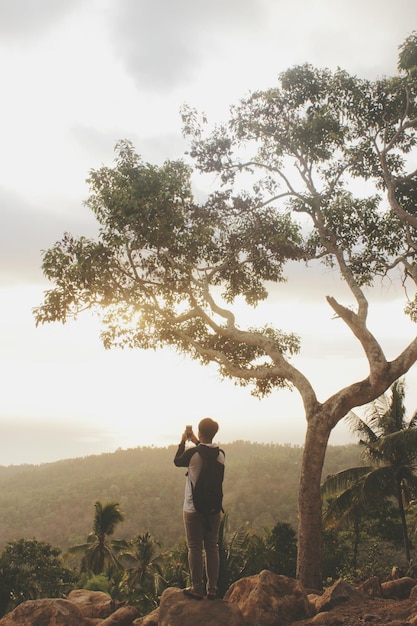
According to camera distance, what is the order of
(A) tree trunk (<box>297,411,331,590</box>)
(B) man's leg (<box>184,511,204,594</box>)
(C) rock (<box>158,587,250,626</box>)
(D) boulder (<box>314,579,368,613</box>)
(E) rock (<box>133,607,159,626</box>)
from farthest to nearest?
1. (A) tree trunk (<box>297,411,331,590</box>)
2. (D) boulder (<box>314,579,368,613</box>)
3. (E) rock (<box>133,607,159,626</box>)
4. (B) man's leg (<box>184,511,204,594</box>)
5. (C) rock (<box>158,587,250,626</box>)

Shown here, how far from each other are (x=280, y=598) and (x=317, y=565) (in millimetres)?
3129

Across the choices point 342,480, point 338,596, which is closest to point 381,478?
point 342,480

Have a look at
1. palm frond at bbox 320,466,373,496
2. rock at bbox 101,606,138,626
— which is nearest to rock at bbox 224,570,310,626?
rock at bbox 101,606,138,626

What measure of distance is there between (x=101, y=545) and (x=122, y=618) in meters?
35.3

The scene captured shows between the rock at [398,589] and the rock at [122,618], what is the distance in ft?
12.2

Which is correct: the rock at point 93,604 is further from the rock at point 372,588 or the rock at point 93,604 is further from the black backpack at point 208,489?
the rock at point 372,588

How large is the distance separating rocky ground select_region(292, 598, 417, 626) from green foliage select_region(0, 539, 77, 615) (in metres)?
24.7

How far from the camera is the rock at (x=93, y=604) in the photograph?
286 inches

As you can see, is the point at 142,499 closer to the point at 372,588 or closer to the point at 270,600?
the point at 372,588

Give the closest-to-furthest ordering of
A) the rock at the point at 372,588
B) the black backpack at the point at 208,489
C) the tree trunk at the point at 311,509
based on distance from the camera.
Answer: the black backpack at the point at 208,489
the rock at the point at 372,588
the tree trunk at the point at 311,509

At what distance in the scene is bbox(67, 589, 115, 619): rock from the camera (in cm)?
725

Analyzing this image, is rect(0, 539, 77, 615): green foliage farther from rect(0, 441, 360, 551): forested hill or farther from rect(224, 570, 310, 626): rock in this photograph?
rect(0, 441, 360, 551): forested hill

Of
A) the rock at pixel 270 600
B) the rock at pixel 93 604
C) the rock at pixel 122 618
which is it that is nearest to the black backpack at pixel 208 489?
the rock at pixel 270 600

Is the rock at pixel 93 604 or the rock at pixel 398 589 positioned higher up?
the rock at pixel 93 604
